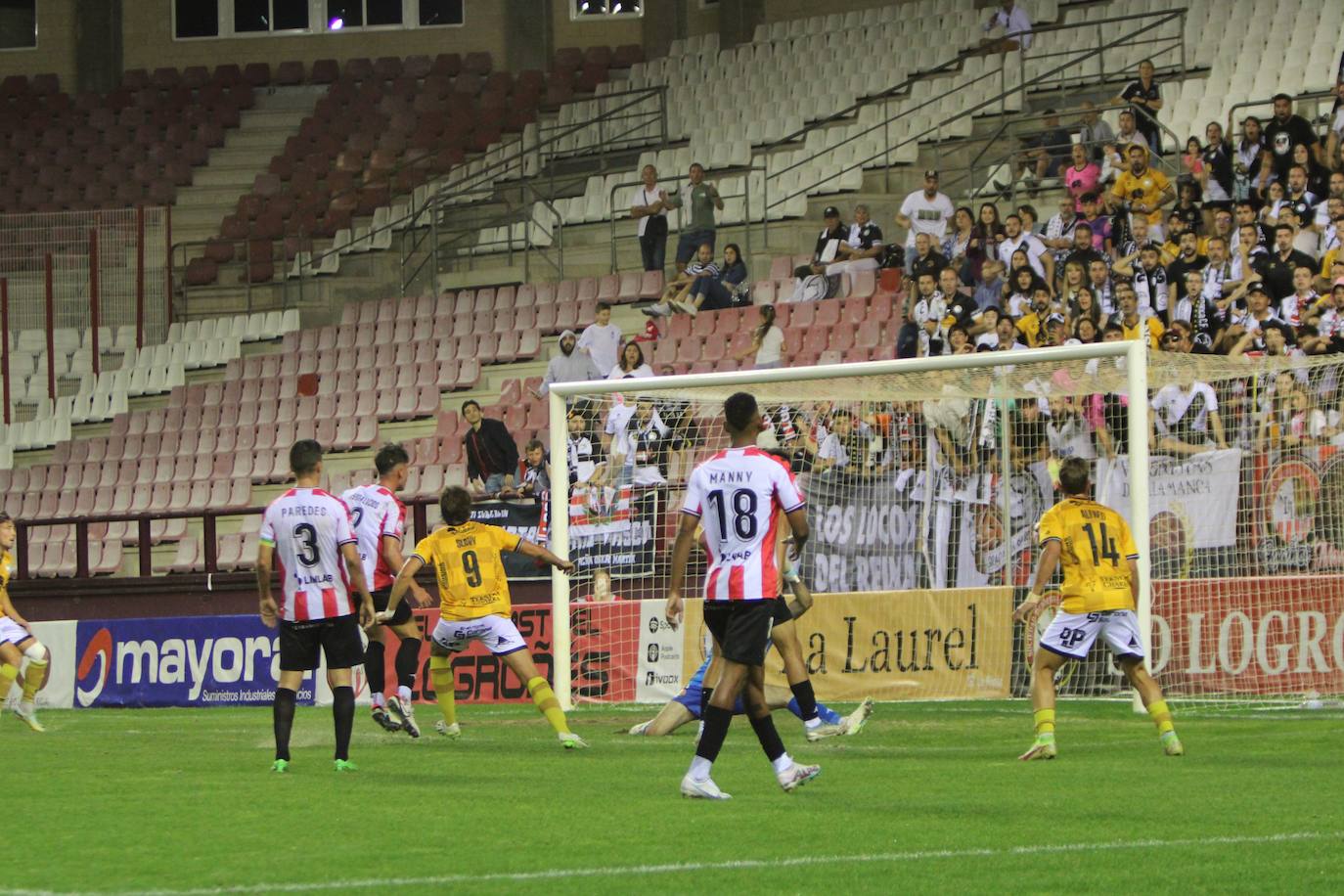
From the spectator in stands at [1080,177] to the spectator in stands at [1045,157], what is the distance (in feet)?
6.76

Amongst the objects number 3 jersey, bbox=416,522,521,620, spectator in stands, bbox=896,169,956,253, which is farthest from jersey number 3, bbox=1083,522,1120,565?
spectator in stands, bbox=896,169,956,253

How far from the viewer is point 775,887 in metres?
7.05

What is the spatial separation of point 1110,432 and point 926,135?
1117 cm

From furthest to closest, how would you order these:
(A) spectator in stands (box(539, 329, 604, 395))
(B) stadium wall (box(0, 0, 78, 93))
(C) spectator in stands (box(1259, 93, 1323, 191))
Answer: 1. (B) stadium wall (box(0, 0, 78, 93))
2. (A) spectator in stands (box(539, 329, 604, 395))
3. (C) spectator in stands (box(1259, 93, 1323, 191))

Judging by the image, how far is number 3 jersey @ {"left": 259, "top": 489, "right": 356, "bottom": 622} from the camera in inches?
471

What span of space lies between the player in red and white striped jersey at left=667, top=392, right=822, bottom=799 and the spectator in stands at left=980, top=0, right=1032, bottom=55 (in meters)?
18.7

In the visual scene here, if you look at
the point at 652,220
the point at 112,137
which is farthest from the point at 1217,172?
the point at 112,137

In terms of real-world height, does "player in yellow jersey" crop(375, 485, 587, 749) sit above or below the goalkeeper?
above

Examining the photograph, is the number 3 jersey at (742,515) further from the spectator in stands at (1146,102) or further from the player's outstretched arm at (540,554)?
the spectator in stands at (1146,102)

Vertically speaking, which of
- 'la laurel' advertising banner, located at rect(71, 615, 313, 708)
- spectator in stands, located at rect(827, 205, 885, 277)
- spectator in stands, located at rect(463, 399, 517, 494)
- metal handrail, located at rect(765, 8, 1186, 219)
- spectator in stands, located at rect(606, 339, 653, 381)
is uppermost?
metal handrail, located at rect(765, 8, 1186, 219)

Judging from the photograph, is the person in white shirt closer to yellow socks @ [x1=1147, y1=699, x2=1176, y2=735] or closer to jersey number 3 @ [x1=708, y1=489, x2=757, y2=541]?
yellow socks @ [x1=1147, y1=699, x2=1176, y2=735]

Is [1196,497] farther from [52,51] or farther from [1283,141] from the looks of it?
[52,51]

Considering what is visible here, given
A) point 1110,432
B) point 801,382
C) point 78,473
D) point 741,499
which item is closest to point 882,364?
point 801,382

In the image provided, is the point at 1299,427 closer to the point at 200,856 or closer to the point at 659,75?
the point at 200,856
